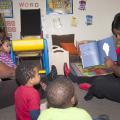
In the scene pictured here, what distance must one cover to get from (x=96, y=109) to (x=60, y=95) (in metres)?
1.54

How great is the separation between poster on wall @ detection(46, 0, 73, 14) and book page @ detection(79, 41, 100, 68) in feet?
5.65

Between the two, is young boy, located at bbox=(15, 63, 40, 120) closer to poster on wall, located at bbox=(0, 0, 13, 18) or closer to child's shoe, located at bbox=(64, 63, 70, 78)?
child's shoe, located at bbox=(64, 63, 70, 78)

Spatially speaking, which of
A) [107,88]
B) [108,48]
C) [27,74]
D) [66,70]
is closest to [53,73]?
[66,70]

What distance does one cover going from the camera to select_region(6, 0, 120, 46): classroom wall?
5094mm

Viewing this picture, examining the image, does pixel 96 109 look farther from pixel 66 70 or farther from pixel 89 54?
pixel 66 70

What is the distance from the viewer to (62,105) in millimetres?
1345

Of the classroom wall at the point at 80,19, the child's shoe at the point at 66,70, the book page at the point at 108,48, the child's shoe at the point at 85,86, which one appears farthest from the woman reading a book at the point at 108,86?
the classroom wall at the point at 80,19

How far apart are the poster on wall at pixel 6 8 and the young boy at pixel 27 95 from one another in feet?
Answer: 11.0

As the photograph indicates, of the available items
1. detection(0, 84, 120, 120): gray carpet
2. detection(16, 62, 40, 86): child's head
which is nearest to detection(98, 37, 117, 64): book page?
detection(0, 84, 120, 120): gray carpet

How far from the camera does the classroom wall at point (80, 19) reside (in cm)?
509

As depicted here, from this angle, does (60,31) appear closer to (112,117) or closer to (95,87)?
(95,87)

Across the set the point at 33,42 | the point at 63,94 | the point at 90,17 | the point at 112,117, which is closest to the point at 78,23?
the point at 90,17

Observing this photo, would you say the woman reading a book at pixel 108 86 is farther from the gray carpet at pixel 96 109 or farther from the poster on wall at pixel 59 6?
the poster on wall at pixel 59 6

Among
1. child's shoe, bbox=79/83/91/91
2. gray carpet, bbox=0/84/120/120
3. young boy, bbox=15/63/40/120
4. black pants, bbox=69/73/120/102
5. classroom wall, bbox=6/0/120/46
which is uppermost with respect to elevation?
classroom wall, bbox=6/0/120/46
